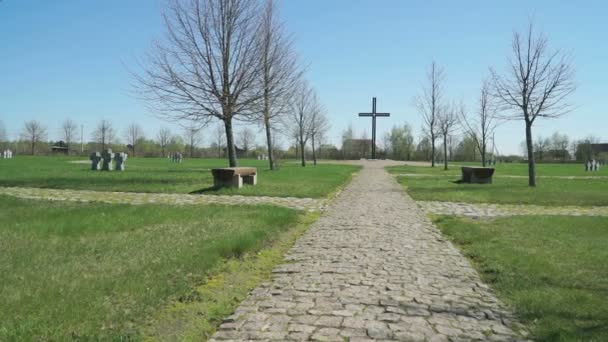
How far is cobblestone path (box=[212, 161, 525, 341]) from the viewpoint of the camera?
3582mm

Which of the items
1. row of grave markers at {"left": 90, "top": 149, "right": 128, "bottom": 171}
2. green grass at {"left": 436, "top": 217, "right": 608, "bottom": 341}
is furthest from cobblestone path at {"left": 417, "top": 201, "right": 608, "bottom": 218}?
row of grave markers at {"left": 90, "top": 149, "right": 128, "bottom": 171}

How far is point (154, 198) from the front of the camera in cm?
1370

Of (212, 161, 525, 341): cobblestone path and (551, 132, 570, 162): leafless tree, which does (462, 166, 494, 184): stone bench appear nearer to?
(212, 161, 525, 341): cobblestone path

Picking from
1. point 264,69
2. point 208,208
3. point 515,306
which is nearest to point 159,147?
point 264,69

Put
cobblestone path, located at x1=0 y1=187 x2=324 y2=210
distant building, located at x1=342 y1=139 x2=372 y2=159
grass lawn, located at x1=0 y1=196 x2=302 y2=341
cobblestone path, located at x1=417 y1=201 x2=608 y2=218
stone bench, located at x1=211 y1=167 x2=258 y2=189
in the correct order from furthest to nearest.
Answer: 1. distant building, located at x1=342 y1=139 x2=372 y2=159
2. stone bench, located at x1=211 y1=167 x2=258 y2=189
3. cobblestone path, located at x1=0 y1=187 x2=324 y2=210
4. cobblestone path, located at x1=417 y1=201 x2=608 y2=218
5. grass lawn, located at x1=0 y1=196 x2=302 y2=341

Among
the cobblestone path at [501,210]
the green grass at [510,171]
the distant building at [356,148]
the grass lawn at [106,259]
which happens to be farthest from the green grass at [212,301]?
the distant building at [356,148]

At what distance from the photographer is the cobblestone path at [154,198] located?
12.8 m

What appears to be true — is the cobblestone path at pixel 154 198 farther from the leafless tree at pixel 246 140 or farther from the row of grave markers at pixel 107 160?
the leafless tree at pixel 246 140

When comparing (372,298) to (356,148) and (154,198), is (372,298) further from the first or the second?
(356,148)

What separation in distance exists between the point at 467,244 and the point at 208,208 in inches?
245

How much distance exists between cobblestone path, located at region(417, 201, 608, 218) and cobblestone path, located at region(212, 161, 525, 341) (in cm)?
420

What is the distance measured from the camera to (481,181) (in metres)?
22.8

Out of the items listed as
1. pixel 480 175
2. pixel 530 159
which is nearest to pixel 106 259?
pixel 530 159

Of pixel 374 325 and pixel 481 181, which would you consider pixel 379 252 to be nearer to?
pixel 374 325
